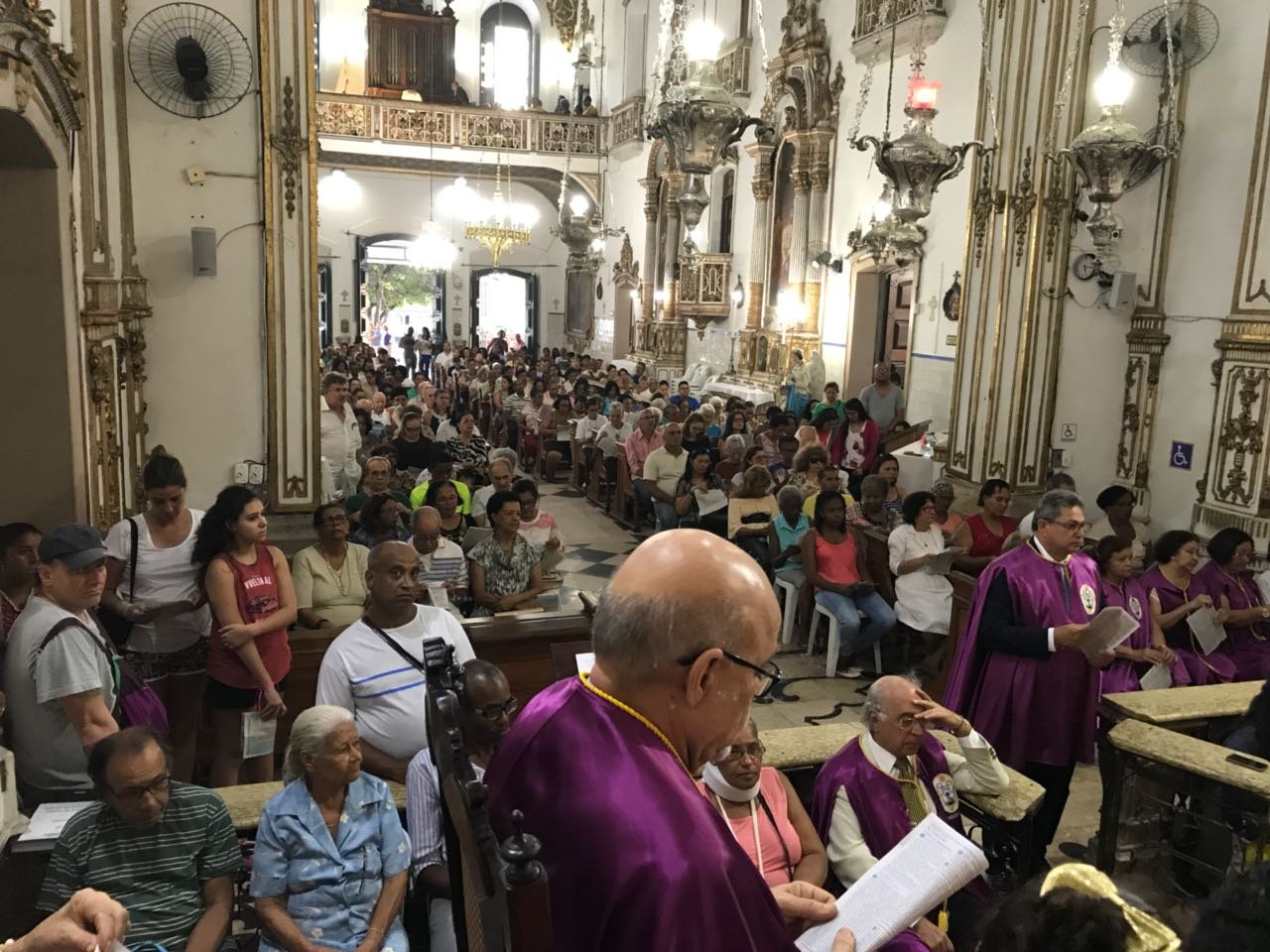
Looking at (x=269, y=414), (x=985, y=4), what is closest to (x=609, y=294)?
(x=985, y=4)

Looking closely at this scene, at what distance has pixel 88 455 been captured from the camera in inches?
181

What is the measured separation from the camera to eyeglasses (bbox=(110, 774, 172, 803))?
2406 mm

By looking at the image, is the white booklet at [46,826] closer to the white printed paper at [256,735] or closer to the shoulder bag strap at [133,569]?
the white printed paper at [256,735]

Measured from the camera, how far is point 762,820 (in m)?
2.65

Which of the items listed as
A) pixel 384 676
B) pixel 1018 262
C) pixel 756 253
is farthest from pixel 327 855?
pixel 756 253

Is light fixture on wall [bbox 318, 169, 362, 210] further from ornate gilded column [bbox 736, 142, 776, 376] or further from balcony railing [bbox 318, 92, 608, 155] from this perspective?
ornate gilded column [bbox 736, 142, 776, 376]

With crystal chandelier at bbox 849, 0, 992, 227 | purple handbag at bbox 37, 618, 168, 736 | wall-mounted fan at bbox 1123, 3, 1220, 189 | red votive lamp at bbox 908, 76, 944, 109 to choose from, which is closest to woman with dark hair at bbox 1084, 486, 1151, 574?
wall-mounted fan at bbox 1123, 3, 1220, 189

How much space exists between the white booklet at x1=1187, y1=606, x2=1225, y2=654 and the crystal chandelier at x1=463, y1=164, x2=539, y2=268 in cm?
1434

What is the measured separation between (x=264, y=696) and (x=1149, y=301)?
21.6ft

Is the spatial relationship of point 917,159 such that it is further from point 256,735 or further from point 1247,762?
point 256,735

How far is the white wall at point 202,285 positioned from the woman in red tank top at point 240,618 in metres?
2.79

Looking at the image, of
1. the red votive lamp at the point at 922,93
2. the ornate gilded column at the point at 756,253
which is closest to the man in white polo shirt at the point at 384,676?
the red votive lamp at the point at 922,93

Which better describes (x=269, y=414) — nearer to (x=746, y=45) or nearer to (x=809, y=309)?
(x=809, y=309)

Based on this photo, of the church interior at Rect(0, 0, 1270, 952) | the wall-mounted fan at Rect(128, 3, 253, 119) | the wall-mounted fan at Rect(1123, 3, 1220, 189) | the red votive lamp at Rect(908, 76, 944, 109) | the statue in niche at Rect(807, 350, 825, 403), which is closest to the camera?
the church interior at Rect(0, 0, 1270, 952)
